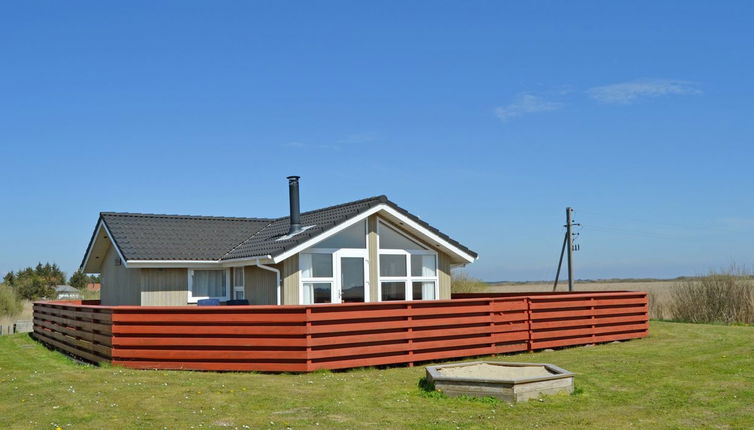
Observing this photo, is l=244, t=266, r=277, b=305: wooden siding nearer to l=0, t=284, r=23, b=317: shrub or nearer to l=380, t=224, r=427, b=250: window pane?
l=380, t=224, r=427, b=250: window pane

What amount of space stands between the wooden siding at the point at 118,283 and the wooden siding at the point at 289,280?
4935mm

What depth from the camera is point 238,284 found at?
20.5 metres

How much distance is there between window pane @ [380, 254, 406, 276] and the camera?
19266 millimetres

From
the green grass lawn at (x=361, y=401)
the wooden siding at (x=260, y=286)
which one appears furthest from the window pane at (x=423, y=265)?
the green grass lawn at (x=361, y=401)

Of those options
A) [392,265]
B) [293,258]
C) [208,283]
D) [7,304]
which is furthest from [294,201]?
[7,304]

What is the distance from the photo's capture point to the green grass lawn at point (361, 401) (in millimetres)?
8922

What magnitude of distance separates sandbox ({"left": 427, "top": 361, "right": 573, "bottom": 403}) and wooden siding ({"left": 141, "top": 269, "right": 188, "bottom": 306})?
11054 millimetres

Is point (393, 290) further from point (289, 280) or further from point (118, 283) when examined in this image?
point (118, 283)

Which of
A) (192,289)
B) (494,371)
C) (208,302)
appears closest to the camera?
(494,371)

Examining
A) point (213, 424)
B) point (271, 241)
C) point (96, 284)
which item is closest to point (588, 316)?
point (271, 241)

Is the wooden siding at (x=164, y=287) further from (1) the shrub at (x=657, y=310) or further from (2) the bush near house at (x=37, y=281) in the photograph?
(2) the bush near house at (x=37, y=281)

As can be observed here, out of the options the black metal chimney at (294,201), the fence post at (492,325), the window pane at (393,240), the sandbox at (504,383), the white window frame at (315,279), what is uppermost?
the black metal chimney at (294,201)

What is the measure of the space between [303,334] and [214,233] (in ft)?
35.2

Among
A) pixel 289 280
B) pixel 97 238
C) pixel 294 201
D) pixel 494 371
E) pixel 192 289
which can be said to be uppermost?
pixel 294 201
